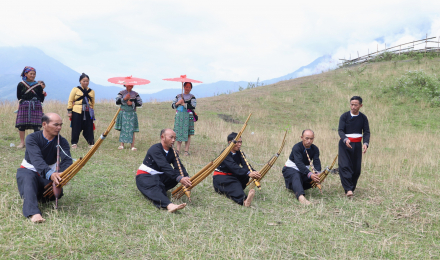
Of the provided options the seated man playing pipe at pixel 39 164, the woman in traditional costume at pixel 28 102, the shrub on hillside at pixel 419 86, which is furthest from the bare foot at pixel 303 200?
the shrub on hillside at pixel 419 86

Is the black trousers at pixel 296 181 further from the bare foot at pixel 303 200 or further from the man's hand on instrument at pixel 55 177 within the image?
the man's hand on instrument at pixel 55 177

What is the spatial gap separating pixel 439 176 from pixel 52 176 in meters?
6.98

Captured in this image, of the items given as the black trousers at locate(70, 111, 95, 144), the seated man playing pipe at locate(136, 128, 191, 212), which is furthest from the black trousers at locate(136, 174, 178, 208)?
the black trousers at locate(70, 111, 95, 144)

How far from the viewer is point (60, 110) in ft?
39.5

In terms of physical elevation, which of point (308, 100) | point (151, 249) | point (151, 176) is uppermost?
point (308, 100)

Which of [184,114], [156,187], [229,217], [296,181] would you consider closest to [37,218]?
[156,187]

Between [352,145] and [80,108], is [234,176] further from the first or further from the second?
[80,108]

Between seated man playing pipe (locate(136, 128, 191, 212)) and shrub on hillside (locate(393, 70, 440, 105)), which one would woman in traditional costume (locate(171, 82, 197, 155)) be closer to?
seated man playing pipe (locate(136, 128, 191, 212))

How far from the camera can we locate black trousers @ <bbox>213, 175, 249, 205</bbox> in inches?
188

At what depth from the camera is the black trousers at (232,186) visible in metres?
4.78

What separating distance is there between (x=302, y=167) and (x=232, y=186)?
1183 millimetres

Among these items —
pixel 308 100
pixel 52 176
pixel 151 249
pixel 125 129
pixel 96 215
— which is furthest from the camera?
pixel 308 100

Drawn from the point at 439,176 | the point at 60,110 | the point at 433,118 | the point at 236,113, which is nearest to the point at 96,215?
the point at 439,176

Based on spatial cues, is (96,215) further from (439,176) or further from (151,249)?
(439,176)
